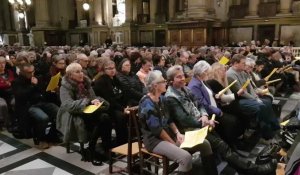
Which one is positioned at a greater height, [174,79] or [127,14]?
[127,14]

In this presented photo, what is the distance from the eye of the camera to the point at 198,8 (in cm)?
1384

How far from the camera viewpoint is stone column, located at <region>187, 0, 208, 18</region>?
1381 centimetres

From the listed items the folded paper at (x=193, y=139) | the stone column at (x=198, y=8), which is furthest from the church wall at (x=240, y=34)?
the folded paper at (x=193, y=139)

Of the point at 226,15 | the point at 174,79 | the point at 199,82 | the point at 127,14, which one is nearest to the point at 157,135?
the point at 174,79

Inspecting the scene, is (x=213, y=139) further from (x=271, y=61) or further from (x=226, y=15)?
(x=226, y=15)

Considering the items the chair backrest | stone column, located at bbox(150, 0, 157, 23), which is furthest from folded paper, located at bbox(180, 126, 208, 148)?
stone column, located at bbox(150, 0, 157, 23)

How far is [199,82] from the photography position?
3.71 m

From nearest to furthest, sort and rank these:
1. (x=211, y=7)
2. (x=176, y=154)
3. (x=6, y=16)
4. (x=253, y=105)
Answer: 1. (x=176, y=154)
2. (x=253, y=105)
3. (x=211, y=7)
4. (x=6, y=16)

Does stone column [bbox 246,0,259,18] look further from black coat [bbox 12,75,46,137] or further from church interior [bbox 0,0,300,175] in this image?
black coat [bbox 12,75,46,137]

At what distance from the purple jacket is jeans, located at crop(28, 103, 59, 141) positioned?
7.33ft

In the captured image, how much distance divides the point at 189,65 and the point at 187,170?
425 centimetres

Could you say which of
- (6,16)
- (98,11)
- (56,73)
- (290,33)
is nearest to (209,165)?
(56,73)

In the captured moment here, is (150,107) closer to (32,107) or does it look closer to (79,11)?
(32,107)

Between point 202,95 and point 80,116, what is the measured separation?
161cm
